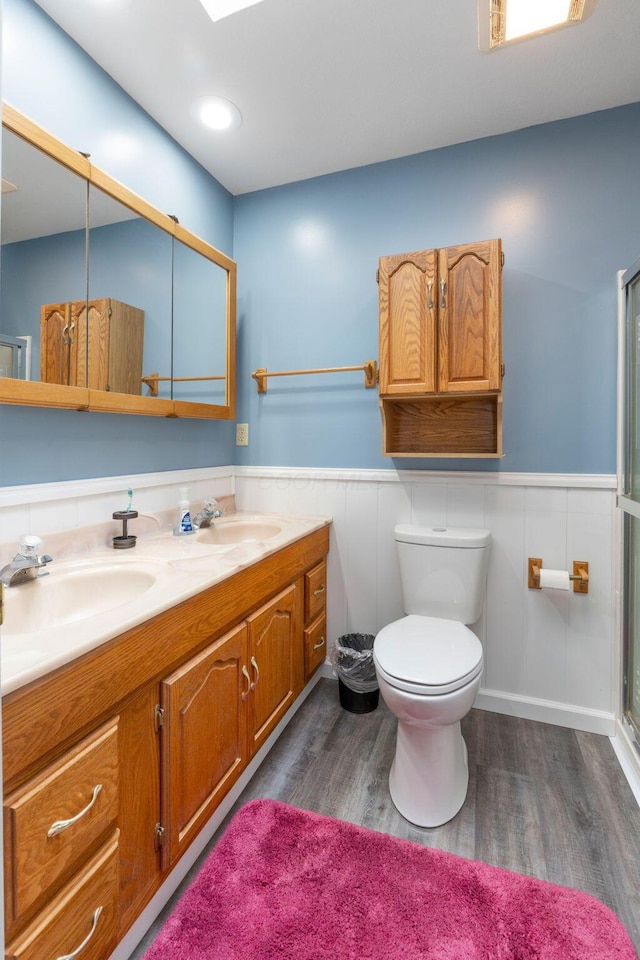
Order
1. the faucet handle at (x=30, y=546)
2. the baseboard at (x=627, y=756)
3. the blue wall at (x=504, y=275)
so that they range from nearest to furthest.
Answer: the faucet handle at (x=30, y=546), the baseboard at (x=627, y=756), the blue wall at (x=504, y=275)

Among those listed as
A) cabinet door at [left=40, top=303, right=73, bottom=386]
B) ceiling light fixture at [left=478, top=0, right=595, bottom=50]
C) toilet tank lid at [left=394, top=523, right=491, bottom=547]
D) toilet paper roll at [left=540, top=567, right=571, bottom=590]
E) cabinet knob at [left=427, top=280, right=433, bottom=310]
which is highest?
ceiling light fixture at [left=478, top=0, right=595, bottom=50]

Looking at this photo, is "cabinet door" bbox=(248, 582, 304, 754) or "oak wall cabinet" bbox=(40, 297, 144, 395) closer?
"oak wall cabinet" bbox=(40, 297, 144, 395)

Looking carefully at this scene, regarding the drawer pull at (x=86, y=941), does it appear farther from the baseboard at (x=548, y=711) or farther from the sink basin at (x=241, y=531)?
the baseboard at (x=548, y=711)

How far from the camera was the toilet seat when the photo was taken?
1395 millimetres

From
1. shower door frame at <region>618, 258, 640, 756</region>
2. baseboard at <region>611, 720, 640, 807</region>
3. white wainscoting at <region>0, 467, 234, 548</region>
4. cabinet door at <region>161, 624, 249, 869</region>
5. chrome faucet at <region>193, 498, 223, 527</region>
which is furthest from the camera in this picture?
chrome faucet at <region>193, 498, 223, 527</region>

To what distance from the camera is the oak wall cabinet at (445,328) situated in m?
1.74

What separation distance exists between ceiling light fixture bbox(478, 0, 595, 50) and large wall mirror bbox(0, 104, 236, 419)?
3.93 ft

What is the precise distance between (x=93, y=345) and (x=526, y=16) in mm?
1600

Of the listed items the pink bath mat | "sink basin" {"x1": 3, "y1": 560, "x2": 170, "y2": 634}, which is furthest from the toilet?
"sink basin" {"x1": 3, "y1": 560, "x2": 170, "y2": 634}

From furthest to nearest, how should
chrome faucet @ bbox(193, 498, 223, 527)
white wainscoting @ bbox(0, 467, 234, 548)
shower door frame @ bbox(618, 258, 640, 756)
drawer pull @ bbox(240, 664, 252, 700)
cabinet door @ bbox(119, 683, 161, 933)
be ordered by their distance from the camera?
1. chrome faucet @ bbox(193, 498, 223, 527)
2. shower door frame @ bbox(618, 258, 640, 756)
3. drawer pull @ bbox(240, 664, 252, 700)
4. white wainscoting @ bbox(0, 467, 234, 548)
5. cabinet door @ bbox(119, 683, 161, 933)

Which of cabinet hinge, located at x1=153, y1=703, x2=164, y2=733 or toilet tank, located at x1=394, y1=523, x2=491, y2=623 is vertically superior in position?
toilet tank, located at x1=394, y1=523, x2=491, y2=623

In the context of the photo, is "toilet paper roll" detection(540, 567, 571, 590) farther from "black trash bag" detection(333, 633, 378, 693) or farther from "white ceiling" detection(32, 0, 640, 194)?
"white ceiling" detection(32, 0, 640, 194)

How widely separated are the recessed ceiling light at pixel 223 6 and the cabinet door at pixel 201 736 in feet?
6.17

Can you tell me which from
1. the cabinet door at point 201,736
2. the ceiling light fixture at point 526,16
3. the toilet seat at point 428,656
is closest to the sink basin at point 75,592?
→ the cabinet door at point 201,736
